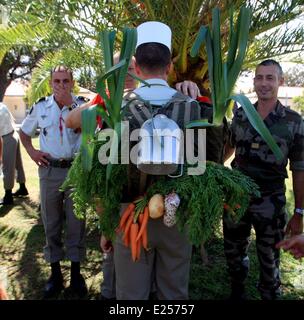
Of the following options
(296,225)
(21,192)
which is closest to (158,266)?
(296,225)

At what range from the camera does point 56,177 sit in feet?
11.2

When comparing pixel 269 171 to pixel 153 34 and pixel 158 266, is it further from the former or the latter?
pixel 153 34

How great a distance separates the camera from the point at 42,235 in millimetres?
4906

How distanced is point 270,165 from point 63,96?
1.82 meters

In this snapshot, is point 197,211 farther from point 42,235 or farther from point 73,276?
point 42,235

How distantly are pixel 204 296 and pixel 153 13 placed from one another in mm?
2641

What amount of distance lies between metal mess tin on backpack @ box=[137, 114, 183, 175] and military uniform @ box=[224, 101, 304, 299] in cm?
140

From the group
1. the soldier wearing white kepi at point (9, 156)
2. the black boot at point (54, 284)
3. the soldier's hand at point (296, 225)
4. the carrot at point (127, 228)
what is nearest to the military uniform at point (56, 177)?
the black boot at point (54, 284)

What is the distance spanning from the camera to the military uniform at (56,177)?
3.40 metres

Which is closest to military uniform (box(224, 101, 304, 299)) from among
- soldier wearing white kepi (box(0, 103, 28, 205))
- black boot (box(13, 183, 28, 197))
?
soldier wearing white kepi (box(0, 103, 28, 205))

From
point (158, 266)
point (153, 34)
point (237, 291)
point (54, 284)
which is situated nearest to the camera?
point (153, 34)

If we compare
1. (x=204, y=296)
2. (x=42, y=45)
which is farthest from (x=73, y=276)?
(x=42, y=45)

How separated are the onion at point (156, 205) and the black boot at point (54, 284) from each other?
206cm

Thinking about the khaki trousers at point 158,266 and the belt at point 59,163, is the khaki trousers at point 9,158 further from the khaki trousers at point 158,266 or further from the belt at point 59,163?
the khaki trousers at point 158,266
